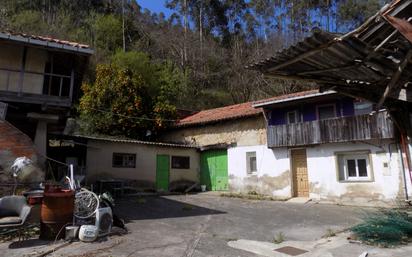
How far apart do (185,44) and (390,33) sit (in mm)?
33752

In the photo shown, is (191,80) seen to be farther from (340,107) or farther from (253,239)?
(253,239)

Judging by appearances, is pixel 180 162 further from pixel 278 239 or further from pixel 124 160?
pixel 278 239

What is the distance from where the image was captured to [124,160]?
19.2 m

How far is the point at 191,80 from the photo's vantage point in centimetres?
3447

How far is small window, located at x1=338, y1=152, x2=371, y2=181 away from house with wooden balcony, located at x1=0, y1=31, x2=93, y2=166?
12040 millimetres

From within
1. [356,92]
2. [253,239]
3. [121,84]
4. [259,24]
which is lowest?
[253,239]

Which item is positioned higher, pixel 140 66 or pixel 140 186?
pixel 140 66

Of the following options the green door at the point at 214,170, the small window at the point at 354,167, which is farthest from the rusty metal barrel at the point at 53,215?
the green door at the point at 214,170

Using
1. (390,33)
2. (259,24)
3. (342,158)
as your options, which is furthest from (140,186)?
(259,24)

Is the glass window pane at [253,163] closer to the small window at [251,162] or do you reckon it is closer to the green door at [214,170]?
the small window at [251,162]

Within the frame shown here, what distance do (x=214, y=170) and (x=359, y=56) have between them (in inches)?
701

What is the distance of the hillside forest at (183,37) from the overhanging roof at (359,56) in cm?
1933

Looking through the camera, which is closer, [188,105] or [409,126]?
[409,126]

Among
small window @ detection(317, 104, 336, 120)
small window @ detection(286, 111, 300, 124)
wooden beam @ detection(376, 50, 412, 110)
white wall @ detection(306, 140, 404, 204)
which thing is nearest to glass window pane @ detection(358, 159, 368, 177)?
white wall @ detection(306, 140, 404, 204)
